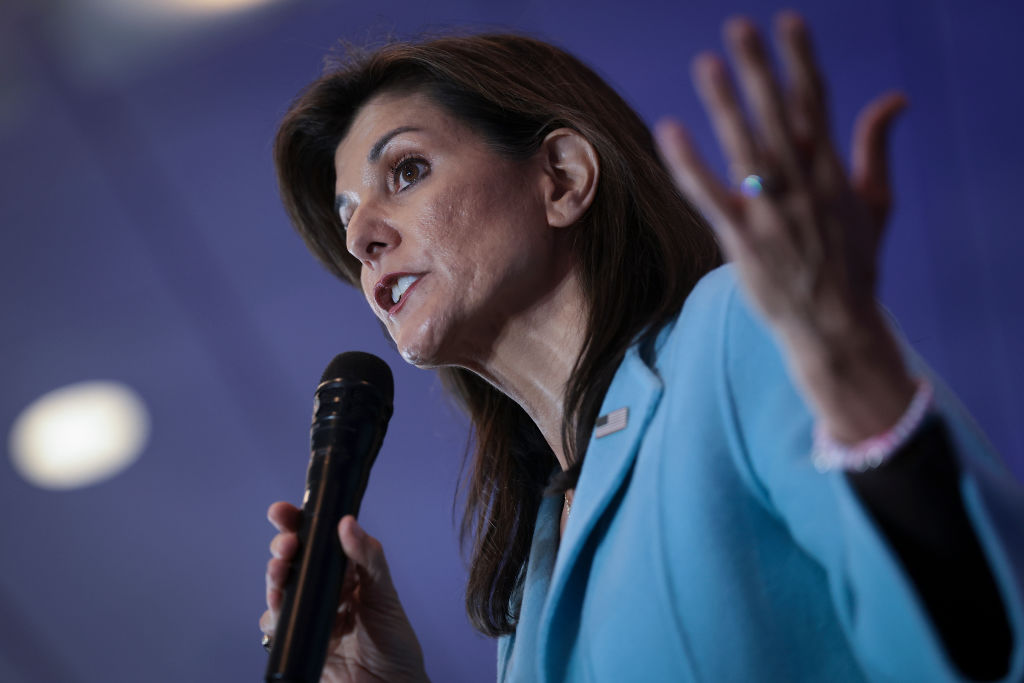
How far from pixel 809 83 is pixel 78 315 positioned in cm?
207

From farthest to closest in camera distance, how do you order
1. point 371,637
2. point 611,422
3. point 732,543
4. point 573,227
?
point 573,227
point 371,637
point 611,422
point 732,543

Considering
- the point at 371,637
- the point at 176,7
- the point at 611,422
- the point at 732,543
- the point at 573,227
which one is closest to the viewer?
the point at 732,543

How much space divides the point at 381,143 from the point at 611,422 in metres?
0.72

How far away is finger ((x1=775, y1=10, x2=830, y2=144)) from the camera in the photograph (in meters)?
0.63

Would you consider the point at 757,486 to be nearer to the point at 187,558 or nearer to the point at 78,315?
the point at 187,558

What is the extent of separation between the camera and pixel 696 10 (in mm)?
2182

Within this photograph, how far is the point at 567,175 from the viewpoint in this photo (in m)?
1.65

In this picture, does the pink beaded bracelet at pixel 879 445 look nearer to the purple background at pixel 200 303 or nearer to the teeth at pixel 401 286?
the teeth at pixel 401 286

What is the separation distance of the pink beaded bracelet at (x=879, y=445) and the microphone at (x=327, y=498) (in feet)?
1.91

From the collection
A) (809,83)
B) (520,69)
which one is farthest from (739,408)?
(520,69)

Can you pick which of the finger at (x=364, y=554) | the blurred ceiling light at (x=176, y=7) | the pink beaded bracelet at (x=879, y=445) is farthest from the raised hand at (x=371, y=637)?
the blurred ceiling light at (x=176, y=7)

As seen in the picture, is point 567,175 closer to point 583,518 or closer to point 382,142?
point 382,142

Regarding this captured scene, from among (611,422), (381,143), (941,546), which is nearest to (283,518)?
(611,422)

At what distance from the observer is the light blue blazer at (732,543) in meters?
0.70
